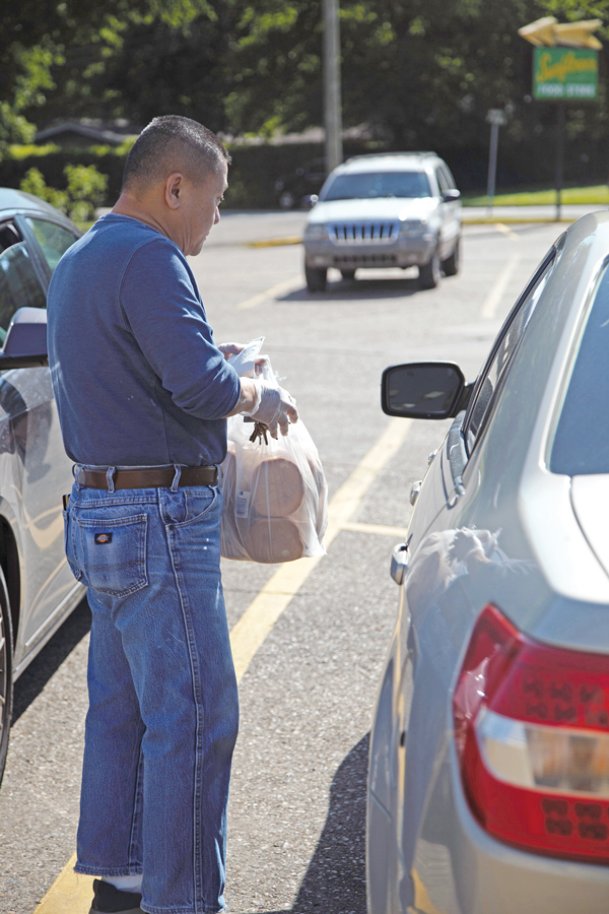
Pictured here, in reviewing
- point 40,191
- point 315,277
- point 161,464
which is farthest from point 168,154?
point 40,191

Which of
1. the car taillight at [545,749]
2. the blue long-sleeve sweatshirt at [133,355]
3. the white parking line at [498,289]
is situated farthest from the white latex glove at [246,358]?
the white parking line at [498,289]

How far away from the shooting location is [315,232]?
17.5 m

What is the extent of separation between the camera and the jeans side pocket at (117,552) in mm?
2768

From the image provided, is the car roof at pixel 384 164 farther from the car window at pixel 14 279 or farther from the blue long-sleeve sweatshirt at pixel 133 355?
the blue long-sleeve sweatshirt at pixel 133 355

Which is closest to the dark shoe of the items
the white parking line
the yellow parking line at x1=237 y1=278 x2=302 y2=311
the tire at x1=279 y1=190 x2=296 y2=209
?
the white parking line

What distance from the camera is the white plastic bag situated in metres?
3.27

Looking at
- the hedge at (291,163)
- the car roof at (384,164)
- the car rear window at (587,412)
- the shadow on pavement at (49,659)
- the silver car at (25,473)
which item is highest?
the car rear window at (587,412)

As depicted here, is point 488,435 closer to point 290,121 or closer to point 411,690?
point 411,690

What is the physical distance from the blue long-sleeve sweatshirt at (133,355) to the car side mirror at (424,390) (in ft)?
3.09

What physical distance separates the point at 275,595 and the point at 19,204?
1959 mm

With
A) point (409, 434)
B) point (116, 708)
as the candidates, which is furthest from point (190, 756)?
point (409, 434)

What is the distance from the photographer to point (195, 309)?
268 cm

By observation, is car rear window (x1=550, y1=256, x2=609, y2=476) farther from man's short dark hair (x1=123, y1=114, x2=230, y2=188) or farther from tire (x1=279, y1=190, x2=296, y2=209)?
Result: tire (x1=279, y1=190, x2=296, y2=209)

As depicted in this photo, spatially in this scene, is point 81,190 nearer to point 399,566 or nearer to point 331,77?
point 331,77
